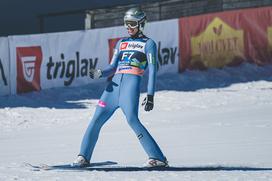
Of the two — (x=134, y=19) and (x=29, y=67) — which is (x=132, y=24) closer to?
(x=134, y=19)

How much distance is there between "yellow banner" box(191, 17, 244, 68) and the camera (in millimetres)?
23803

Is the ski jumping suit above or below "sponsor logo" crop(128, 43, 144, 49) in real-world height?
below

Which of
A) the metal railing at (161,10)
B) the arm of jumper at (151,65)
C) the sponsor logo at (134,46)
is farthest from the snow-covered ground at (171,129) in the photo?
the metal railing at (161,10)

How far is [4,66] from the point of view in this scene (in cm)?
1914

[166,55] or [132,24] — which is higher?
[166,55]

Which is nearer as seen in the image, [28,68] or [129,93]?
[129,93]

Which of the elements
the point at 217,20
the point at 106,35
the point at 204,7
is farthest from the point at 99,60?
the point at 204,7

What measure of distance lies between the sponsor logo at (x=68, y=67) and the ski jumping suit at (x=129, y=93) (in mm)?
8700

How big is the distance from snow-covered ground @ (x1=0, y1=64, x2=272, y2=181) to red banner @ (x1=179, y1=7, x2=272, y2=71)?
0.38m

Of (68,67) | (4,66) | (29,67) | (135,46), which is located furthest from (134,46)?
(68,67)

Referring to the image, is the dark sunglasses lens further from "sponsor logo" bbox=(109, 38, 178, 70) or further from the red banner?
the red banner

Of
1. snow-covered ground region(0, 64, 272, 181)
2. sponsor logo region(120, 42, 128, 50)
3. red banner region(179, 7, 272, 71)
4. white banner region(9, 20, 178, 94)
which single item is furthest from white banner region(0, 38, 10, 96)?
sponsor logo region(120, 42, 128, 50)

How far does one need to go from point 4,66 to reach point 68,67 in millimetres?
1908

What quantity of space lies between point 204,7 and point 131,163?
50.4ft
